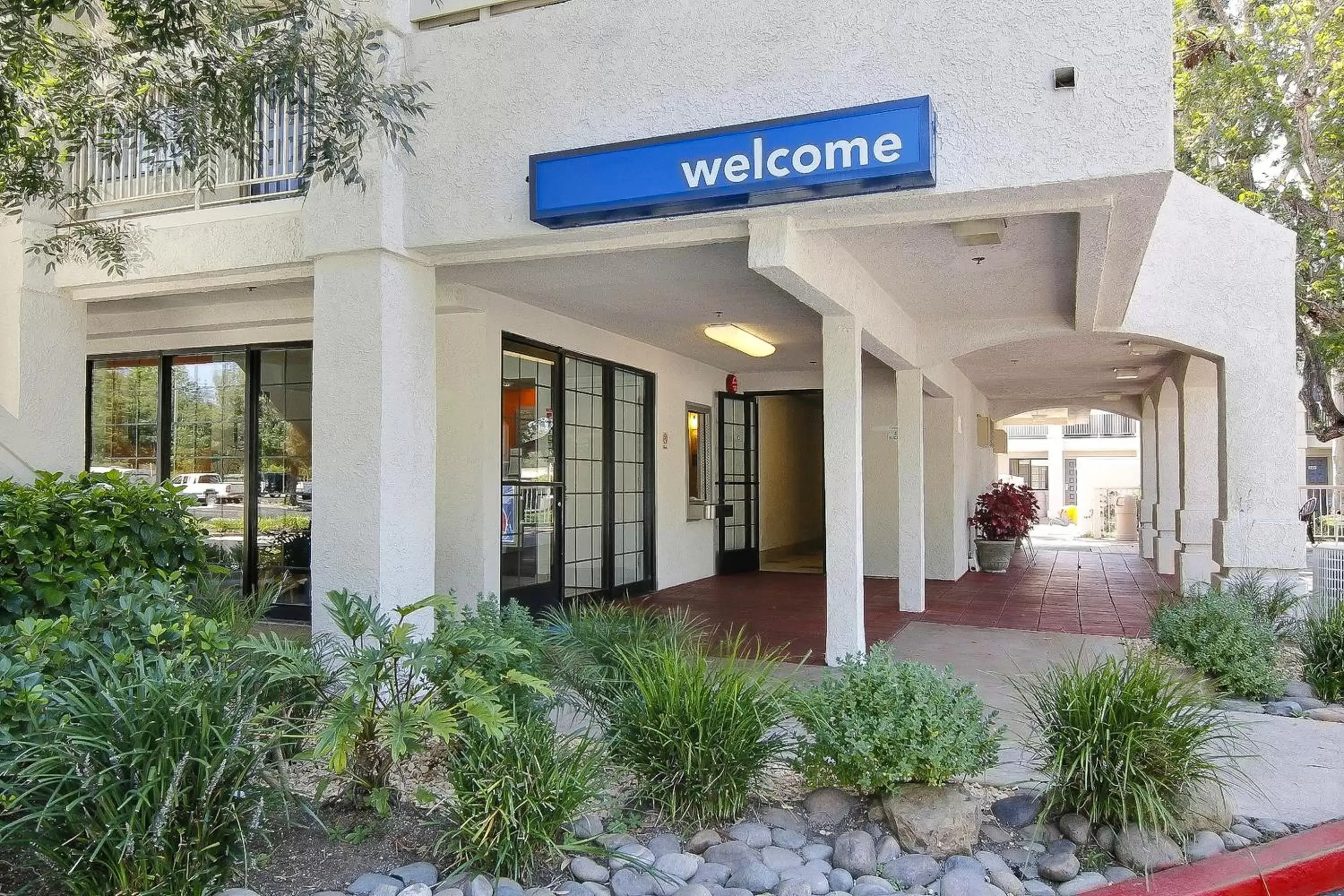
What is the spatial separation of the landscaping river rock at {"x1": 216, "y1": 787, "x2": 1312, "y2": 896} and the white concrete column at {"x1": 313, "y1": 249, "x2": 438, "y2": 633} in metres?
2.49

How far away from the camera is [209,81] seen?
4.75 m

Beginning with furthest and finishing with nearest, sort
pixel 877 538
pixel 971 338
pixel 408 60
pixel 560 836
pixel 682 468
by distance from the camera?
pixel 877 538 → pixel 682 468 → pixel 971 338 → pixel 408 60 → pixel 560 836

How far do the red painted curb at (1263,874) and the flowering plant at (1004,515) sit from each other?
32.3 feet

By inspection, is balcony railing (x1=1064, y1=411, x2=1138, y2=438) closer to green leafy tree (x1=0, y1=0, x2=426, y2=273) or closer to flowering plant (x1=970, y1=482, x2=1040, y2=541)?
flowering plant (x1=970, y1=482, x2=1040, y2=541)

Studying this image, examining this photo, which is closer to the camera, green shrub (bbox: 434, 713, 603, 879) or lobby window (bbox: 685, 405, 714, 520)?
green shrub (bbox: 434, 713, 603, 879)

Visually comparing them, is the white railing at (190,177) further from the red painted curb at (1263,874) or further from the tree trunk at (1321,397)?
the tree trunk at (1321,397)

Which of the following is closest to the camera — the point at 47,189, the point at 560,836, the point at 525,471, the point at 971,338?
the point at 560,836

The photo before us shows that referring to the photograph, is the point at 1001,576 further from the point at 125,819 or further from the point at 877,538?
the point at 125,819

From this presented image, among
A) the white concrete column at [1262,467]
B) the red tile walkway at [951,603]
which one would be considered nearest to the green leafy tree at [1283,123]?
the red tile walkway at [951,603]

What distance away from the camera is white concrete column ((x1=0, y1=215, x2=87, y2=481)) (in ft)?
23.0

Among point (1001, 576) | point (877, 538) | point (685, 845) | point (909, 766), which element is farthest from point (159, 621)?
point (1001, 576)

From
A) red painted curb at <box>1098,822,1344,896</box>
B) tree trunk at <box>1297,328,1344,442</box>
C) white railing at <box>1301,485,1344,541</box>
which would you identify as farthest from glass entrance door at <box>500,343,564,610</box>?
tree trunk at <box>1297,328,1344,442</box>

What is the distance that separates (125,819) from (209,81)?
3650 mm

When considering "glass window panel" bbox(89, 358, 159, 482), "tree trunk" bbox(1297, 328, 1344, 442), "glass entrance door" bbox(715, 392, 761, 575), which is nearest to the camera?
"glass window panel" bbox(89, 358, 159, 482)
